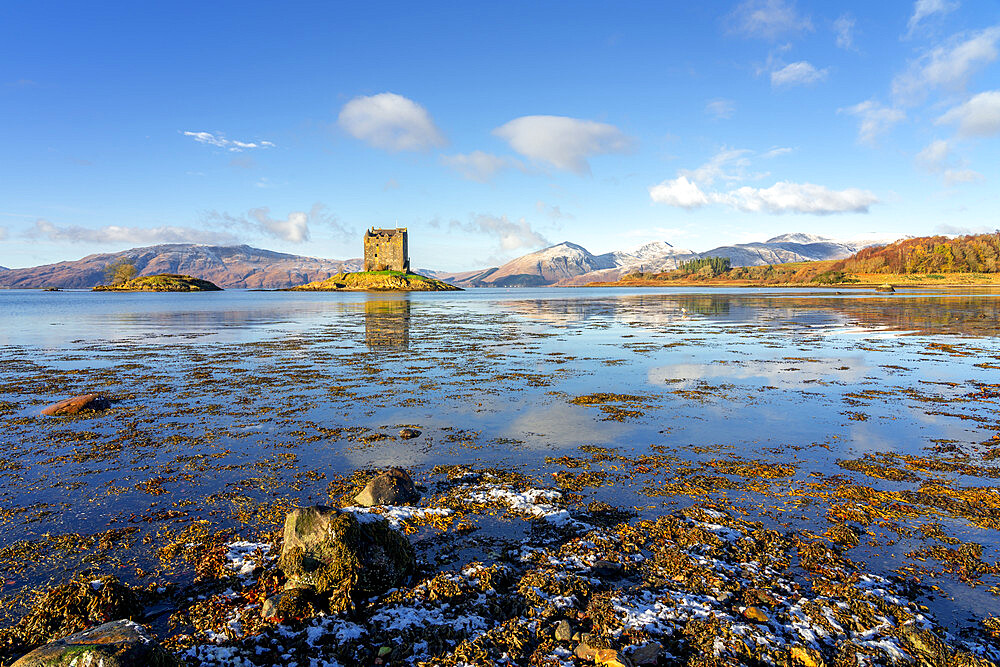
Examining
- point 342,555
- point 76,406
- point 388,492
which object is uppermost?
point 76,406

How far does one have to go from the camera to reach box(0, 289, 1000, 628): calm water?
33.0ft

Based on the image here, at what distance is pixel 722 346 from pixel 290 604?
2925cm

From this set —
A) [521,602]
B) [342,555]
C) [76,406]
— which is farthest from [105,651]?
[76,406]

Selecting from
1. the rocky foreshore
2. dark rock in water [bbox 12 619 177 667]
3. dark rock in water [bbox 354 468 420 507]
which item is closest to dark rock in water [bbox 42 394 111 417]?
the rocky foreshore

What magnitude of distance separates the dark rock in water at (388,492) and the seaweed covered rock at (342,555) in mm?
1835

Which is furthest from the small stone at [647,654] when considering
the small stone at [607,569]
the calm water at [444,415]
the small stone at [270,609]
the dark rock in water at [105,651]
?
the dark rock in water at [105,651]

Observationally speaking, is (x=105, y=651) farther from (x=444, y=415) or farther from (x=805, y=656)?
(x=444, y=415)

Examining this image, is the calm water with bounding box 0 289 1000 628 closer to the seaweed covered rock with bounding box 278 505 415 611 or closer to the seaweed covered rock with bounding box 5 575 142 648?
the seaweed covered rock with bounding box 5 575 142 648

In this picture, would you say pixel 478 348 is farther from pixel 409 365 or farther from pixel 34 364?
pixel 34 364

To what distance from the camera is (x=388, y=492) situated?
948 centimetres

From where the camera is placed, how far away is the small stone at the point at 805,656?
18.2 ft

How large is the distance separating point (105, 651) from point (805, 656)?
286 inches

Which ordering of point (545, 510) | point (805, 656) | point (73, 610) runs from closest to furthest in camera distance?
point (805, 656), point (73, 610), point (545, 510)

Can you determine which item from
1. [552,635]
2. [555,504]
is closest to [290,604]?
[552,635]
